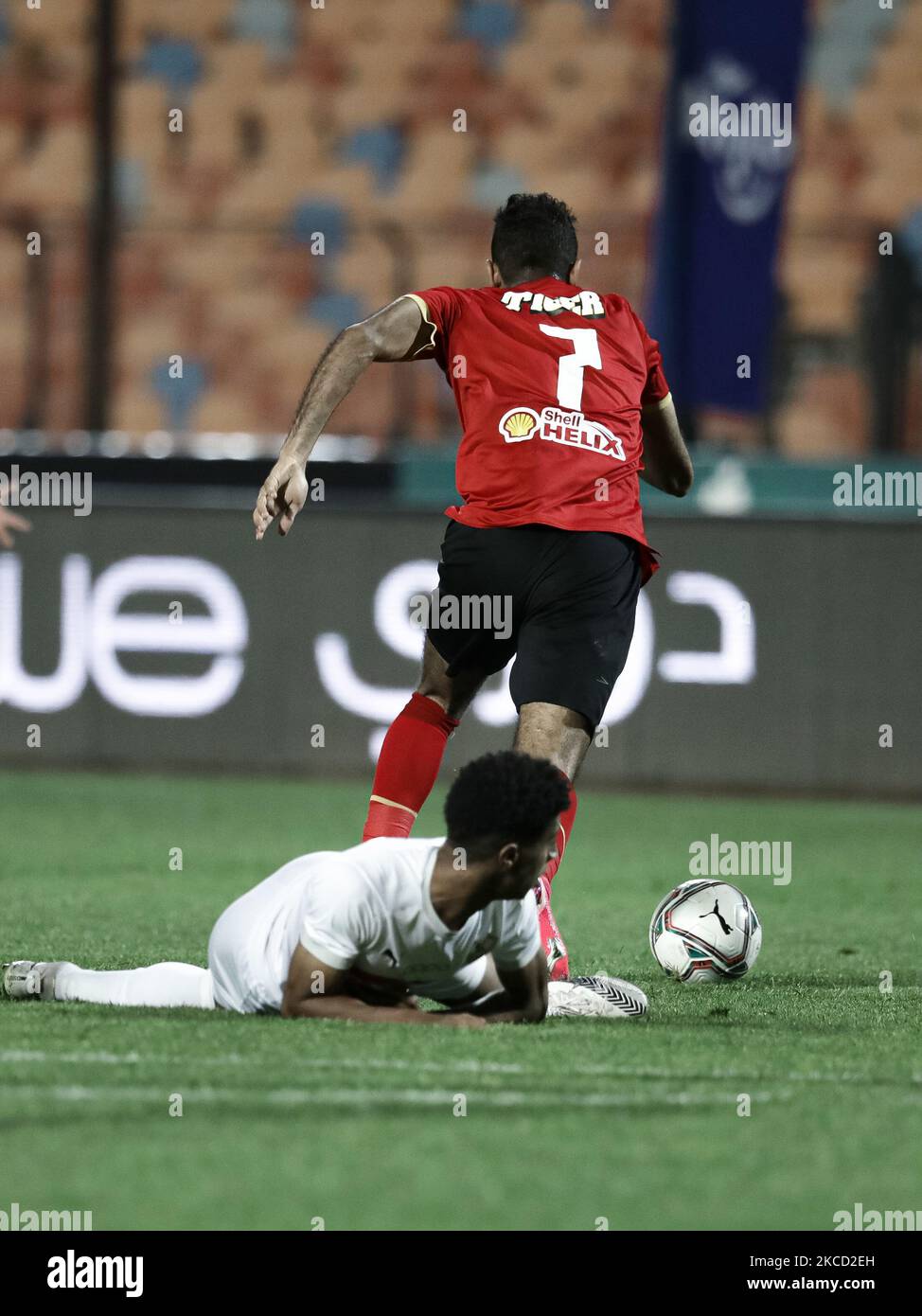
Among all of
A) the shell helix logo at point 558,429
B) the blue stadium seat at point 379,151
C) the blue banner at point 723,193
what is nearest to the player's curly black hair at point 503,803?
the shell helix logo at point 558,429

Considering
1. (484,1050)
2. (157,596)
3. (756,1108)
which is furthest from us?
(157,596)

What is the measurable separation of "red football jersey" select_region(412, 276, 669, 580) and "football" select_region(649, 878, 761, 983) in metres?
0.98

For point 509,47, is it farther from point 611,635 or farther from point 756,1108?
point 756,1108

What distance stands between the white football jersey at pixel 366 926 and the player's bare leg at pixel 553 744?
0.66 m

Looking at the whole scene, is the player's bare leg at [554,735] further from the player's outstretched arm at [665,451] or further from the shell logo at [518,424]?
the player's outstretched arm at [665,451]

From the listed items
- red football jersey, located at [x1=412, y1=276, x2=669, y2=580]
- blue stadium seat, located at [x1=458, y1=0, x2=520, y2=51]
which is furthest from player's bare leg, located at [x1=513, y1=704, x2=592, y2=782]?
blue stadium seat, located at [x1=458, y1=0, x2=520, y2=51]

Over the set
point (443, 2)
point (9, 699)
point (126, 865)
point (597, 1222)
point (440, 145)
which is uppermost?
point (443, 2)

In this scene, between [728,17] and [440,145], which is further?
[440,145]

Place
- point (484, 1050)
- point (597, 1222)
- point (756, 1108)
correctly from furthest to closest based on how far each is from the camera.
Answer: point (484, 1050), point (756, 1108), point (597, 1222)

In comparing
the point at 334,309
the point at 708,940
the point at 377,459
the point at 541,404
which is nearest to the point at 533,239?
the point at 541,404

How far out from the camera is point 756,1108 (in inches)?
160

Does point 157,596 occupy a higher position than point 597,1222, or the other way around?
point 157,596

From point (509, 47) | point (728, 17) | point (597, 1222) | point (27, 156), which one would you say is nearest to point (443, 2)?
point (509, 47)

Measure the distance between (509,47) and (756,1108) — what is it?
13.7m
